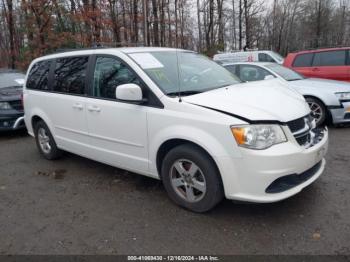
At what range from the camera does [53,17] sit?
18.9 meters

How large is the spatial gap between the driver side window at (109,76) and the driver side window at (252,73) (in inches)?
164

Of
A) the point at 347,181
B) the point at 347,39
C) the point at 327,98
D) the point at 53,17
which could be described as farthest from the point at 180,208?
the point at 347,39

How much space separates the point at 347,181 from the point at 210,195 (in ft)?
6.49

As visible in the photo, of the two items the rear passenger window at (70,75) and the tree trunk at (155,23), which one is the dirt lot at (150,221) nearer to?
the rear passenger window at (70,75)

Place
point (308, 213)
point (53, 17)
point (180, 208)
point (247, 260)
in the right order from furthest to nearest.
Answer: point (53, 17), point (180, 208), point (308, 213), point (247, 260)

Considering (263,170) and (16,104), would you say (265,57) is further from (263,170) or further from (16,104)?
(263,170)

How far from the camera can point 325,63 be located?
350 inches

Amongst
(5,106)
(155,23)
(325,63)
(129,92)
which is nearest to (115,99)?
(129,92)

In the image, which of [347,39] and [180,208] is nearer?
[180,208]

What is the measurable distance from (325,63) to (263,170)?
7.40 meters

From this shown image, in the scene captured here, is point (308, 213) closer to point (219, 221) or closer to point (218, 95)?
point (219, 221)

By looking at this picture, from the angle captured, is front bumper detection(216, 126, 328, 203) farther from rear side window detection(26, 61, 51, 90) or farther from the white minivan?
rear side window detection(26, 61, 51, 90)

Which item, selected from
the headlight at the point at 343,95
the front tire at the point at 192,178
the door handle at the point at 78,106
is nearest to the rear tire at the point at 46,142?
the door handle at the point at 78,106

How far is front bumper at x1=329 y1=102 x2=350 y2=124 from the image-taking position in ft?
20.4
